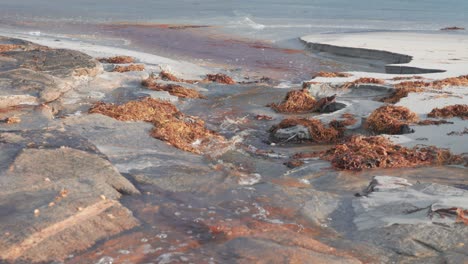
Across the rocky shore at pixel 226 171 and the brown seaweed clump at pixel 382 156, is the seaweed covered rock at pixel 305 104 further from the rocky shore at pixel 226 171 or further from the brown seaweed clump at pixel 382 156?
the brown seaweed clump at pixel 382 156

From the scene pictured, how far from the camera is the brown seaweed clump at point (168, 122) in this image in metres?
8.77

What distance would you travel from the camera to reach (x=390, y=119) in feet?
32.9

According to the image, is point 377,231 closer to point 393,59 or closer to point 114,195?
point 114,195

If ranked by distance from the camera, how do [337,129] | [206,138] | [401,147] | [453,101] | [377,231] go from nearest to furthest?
[377,231] < [401,147] < [206,138] < [337,129] < [453,101]

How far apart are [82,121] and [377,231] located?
5.26m

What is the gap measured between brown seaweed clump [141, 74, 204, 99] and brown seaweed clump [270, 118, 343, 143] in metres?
3.23

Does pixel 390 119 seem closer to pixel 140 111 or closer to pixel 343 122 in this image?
pixel 343 122

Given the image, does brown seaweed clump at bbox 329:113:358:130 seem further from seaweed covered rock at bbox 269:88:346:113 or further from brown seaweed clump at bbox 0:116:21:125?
brown seaweed clump at bbox 0:116:21:125

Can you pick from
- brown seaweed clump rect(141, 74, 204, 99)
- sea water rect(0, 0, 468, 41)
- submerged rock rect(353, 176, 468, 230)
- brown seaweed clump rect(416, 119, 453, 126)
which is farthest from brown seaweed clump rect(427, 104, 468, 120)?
sea water rect(0, 0, 468, 41)

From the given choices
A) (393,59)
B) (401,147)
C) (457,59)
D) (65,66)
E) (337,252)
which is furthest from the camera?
(393,59)

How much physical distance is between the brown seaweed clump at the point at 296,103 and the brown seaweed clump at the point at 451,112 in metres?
2.74

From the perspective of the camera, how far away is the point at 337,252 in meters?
4.82

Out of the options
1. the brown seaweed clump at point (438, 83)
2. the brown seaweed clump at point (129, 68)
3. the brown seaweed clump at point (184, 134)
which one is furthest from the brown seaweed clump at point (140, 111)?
the brown seaweed clump at point (438, 83)

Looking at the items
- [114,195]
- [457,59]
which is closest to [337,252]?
[114,195]
